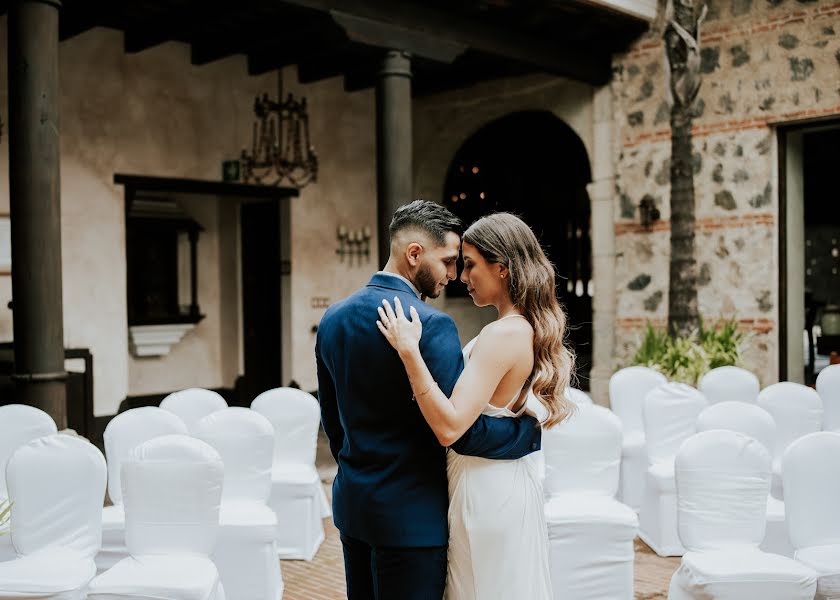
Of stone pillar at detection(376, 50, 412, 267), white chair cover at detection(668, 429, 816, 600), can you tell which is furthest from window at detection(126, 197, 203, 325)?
white chair cover at detection(668, 429, 816, 600)

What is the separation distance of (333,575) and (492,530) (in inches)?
102

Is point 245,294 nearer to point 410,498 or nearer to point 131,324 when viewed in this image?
point 131,324

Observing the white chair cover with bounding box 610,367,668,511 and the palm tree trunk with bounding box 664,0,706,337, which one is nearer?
the white chair cover with bounding box 610,367,668,511

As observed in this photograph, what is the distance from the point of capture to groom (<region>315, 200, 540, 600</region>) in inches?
81.9

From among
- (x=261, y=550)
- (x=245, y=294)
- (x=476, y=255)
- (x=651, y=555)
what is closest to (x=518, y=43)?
(x=245, y=294)

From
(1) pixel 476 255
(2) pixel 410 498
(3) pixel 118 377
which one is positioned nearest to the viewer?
(2) pixel 410 498

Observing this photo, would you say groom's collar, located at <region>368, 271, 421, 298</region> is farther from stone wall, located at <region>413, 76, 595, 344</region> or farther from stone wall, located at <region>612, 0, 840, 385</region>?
A: stone wall, located at <region>413, 76, 595, 344</region>

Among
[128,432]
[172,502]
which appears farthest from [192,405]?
[172,502]

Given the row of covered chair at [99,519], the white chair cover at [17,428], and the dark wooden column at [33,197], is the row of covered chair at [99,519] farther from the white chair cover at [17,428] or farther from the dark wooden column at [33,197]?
the dark wooden column at [33,197]

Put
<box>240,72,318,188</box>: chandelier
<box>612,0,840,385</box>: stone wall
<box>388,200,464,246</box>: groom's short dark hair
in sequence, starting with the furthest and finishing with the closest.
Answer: <box>240,72,318,188</box>: chandelier → <box>612,0,840,385</box>: stone wall → <box>388,200,464,246</box>: groom's short dark hair

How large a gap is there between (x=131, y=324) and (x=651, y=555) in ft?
21.4

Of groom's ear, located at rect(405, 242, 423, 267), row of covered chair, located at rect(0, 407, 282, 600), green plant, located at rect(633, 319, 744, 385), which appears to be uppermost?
groom's ear, located at rect(405, 242, 423, 267)

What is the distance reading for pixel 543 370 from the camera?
2277 millimetres

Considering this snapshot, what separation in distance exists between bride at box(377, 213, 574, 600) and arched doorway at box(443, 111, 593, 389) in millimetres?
7931
